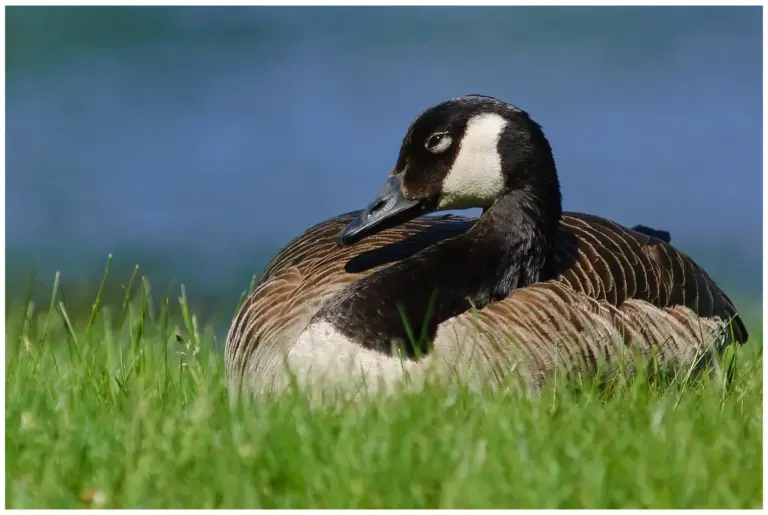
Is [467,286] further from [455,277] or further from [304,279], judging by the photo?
[304,279]

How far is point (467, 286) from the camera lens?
5133mm

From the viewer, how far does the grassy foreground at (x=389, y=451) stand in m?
3.47

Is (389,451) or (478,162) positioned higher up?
(478,162)

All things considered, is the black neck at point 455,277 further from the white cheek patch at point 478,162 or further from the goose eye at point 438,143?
the goose eye at point 438,143

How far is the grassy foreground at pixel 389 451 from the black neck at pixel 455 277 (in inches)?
20.2

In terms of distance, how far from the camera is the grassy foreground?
3.47m

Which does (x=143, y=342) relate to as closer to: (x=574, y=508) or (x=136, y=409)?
(x=136, y=409)

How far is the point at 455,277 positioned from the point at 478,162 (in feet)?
2.01

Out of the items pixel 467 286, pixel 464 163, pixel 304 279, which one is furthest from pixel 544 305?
pixel 304 279

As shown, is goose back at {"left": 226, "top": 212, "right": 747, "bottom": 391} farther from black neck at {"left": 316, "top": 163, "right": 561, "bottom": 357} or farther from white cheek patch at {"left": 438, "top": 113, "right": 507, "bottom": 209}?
white cheek patch at {"left": 438, "top": 113, "right": 507, "bottom": 209}

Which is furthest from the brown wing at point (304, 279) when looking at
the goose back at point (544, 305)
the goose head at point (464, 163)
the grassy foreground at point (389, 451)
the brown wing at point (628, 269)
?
the brown wing at point (628, 269)

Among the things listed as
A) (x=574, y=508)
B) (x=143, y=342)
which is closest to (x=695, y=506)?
(x=574, y=508)

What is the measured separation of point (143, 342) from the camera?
5.58 m

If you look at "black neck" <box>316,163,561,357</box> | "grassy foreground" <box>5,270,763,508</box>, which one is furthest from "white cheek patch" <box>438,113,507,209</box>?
→ "grassy foreground" <box>5,270,763,508</box>
